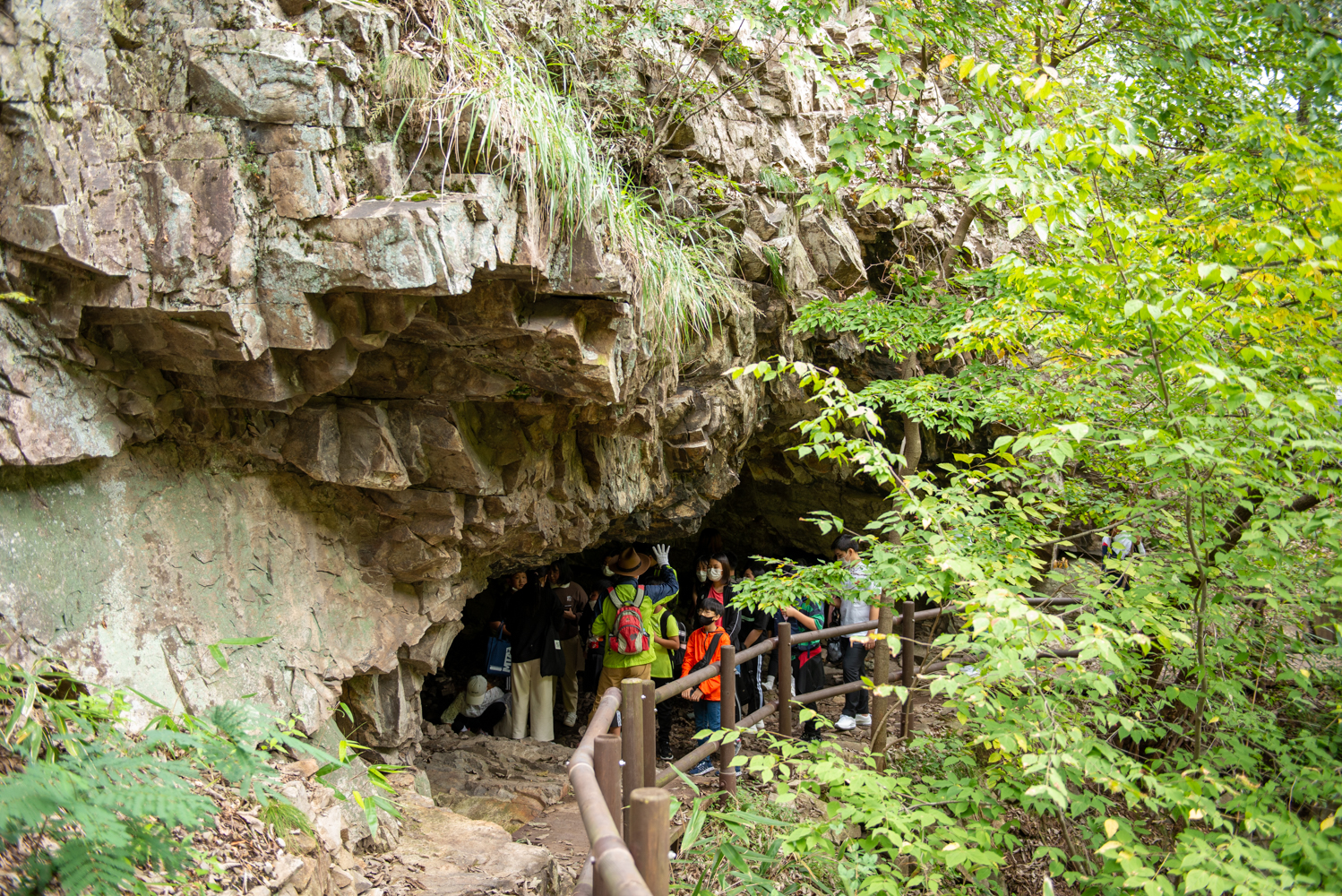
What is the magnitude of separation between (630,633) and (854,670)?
2.33 metres

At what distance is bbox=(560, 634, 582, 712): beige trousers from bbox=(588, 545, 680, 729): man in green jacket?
155 cm

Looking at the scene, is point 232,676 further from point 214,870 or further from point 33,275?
point 33,275

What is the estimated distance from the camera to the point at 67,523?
11.9ft

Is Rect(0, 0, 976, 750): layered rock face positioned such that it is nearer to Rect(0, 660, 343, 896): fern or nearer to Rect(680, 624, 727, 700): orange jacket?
Rect(0, 660, 343, 896): fern

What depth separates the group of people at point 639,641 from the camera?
6441mm

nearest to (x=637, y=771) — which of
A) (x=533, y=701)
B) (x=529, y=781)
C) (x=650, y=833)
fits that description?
(x=650, y=833)

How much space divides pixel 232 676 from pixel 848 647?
16.8ft

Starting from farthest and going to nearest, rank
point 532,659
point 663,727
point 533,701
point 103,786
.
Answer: point 533,701, point 532,659, point 663,727, point 103,786

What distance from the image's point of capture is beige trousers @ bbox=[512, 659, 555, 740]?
7922 mm

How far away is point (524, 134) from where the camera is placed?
14.5 feet

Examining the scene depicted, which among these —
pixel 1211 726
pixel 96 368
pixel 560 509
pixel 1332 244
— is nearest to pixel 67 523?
pixel 96 368

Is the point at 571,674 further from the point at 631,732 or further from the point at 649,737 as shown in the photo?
the point at 631,732

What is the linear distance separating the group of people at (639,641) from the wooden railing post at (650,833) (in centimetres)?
391

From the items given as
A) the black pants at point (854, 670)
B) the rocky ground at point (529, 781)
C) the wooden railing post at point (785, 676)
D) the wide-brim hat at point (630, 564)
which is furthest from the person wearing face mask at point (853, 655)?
the wooden railing post at point (785, 676)
